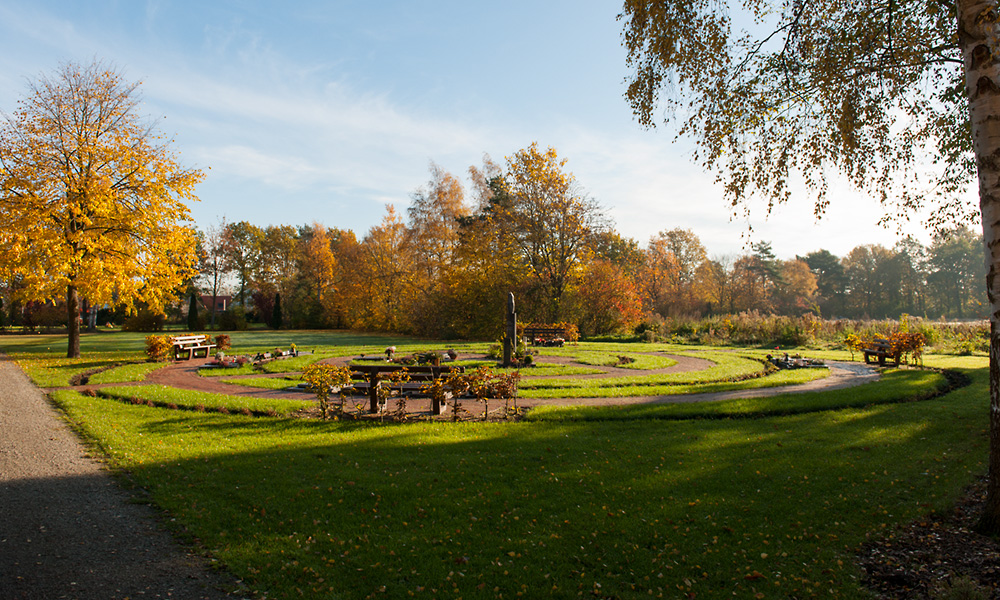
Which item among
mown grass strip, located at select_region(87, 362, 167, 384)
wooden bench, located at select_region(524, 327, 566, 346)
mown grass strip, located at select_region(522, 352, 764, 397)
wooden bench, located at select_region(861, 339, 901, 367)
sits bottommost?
mown grass strip, located at select_region(522, 352, 764, 397)

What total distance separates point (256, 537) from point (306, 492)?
113 centimetres

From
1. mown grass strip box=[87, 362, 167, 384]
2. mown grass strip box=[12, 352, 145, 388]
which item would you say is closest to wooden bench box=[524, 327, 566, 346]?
mown grass strip box=[87, 362, 167, 384]

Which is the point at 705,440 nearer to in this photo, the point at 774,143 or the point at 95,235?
the point at 774,143

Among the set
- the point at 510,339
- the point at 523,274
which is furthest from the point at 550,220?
the point at 510,339

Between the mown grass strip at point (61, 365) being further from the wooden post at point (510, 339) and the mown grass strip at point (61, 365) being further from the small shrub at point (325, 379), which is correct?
the wooden post at point (510, 339)

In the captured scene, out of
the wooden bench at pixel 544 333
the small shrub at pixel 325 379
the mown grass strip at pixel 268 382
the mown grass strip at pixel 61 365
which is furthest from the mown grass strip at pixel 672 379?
the mown grass strip at pixel 61 365

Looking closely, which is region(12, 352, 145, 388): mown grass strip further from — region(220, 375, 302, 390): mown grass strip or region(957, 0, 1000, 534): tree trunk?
region(957, 0, 1000, 534): tree trunk

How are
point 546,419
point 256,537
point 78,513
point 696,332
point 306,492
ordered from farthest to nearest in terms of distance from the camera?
point 696,332
point 546,419
point 306,492
point 78,513
point 256,537

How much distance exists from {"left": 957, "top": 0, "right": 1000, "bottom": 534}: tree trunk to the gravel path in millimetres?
6651

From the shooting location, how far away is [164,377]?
16234 millimetres

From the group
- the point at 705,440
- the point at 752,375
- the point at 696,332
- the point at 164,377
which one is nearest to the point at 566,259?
the point at 696,332

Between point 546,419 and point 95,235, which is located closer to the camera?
point 546,419

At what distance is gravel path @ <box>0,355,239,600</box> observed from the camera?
3959mm

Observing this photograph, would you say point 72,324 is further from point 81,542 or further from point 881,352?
point 881,352
